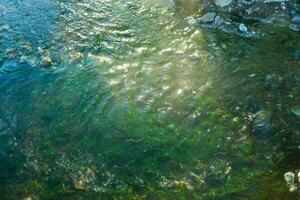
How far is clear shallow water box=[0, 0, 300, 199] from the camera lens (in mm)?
5559

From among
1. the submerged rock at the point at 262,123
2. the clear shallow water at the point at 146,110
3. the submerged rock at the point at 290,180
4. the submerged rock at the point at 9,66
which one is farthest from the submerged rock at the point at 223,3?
the submerged rock at the point at 290,180

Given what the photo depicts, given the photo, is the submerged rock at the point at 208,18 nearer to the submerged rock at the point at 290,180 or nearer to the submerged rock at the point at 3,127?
the submerged rock at the point at 290,180

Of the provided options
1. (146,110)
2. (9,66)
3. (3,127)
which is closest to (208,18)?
(146,110)

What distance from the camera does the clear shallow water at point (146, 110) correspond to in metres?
5.56

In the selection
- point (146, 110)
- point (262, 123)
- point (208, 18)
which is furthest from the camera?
point (208, 18)

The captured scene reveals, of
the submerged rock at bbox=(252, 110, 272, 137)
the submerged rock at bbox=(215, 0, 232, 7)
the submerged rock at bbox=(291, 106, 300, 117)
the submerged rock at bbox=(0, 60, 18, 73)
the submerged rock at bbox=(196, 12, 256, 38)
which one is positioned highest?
the submerged rock at bbox=(215, 0, 232, 7)

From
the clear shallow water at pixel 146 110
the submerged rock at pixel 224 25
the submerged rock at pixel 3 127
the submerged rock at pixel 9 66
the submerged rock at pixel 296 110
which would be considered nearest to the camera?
the clear shallow water at pixel 146 110

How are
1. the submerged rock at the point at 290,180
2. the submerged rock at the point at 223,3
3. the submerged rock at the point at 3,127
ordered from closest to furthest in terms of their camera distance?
the submerged rock at the point at 290,180 → the submerged rock at the point at 3,127 → the submerged rock at the point at 223,3

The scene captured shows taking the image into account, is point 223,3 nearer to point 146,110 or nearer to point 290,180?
point 146,110

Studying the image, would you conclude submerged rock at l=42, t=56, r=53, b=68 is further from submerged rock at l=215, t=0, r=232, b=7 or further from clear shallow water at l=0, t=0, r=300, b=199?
submerged rock at l=215, t=0, r=232, b=7

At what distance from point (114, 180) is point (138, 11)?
5.06 m

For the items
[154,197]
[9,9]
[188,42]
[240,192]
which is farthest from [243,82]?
[9,9]

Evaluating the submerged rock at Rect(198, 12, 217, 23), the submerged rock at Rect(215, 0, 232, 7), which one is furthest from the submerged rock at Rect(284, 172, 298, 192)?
the submerged rock at Rect(215, 0, 232, 7)

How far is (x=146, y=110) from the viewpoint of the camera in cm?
679
